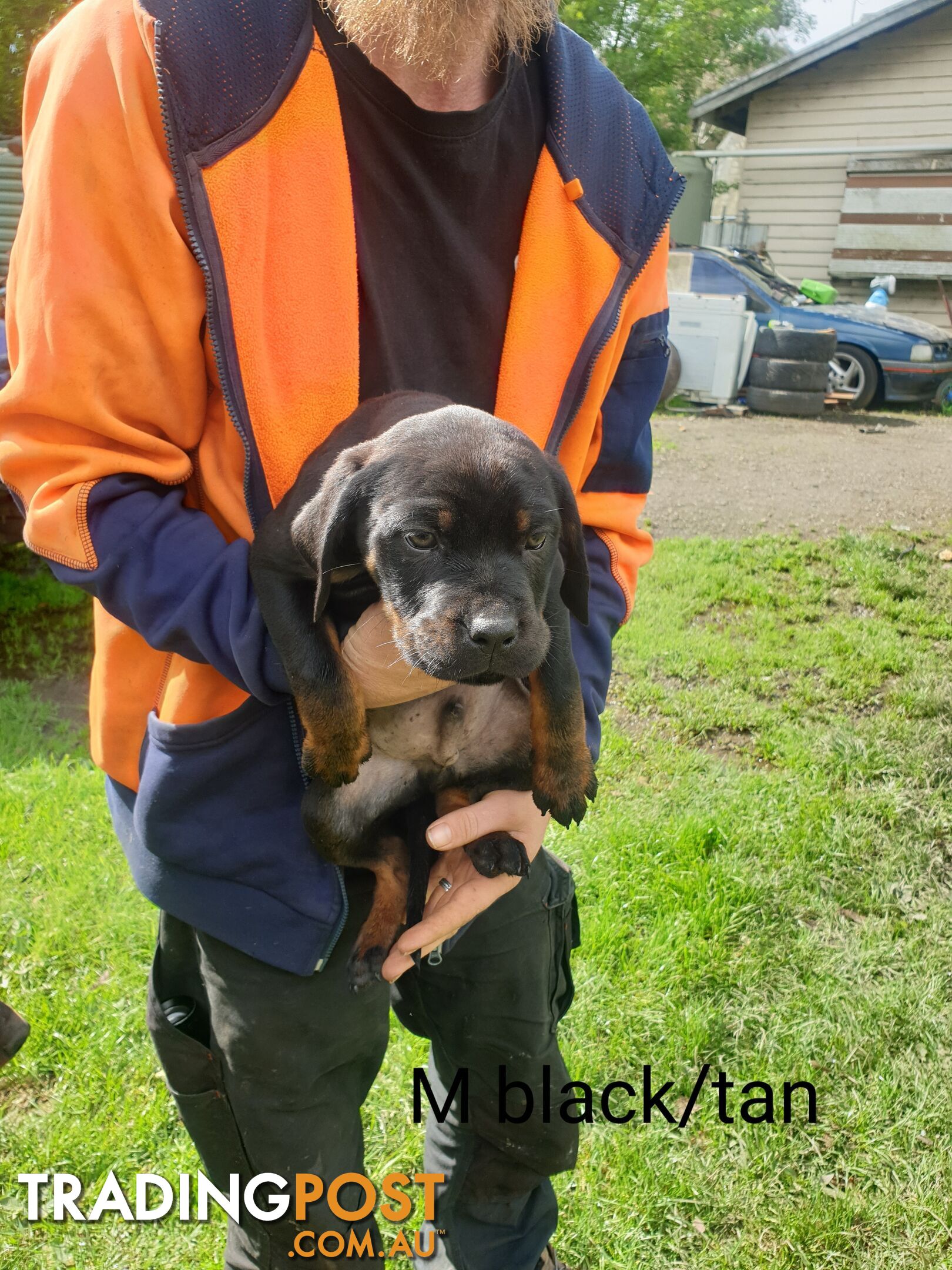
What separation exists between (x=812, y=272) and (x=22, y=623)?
17306 millimetres

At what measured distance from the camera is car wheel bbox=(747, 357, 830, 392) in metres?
13.2

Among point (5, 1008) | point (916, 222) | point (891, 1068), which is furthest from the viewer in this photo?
point (916, 222)

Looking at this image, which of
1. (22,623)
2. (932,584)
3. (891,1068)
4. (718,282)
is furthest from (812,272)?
(891,1068)

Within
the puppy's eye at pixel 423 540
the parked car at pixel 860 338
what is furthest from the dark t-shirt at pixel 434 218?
the parked car at pixel 860 338

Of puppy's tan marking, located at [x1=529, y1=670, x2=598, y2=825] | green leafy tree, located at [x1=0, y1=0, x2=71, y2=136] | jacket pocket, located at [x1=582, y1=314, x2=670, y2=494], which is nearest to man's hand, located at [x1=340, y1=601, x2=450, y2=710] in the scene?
puppy's tan marking, located at [x1=529, y1=670, x2=598, y2=825]

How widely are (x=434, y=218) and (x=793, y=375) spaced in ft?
40.7

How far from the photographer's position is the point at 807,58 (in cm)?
1845

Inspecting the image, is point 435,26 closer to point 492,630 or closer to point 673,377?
point 492,630

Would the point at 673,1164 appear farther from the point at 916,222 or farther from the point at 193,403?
the point at 916,222

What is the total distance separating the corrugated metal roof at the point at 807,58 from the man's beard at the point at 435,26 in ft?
64.4

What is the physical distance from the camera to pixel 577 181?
6.58ft

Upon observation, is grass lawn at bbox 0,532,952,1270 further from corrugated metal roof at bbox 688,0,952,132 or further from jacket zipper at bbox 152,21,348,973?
corrugated metal roof at bbox 688,0,952,132

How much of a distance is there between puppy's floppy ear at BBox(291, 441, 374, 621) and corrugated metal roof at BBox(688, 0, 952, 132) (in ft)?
66.5

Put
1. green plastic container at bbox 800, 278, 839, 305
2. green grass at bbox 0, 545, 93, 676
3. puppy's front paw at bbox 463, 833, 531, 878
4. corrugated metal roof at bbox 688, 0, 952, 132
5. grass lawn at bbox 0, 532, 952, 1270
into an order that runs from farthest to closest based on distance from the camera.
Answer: corrugated metal roof at bbox 688, 0, 952, 132
green plastic container at bbox 800, 278, 839, 305
green grass at bbox 0, 545, 93, 676
grass lawn at bbox 0, 532, 952, 1270
puppy's front paw at bbox 463, 833, 531, 878
